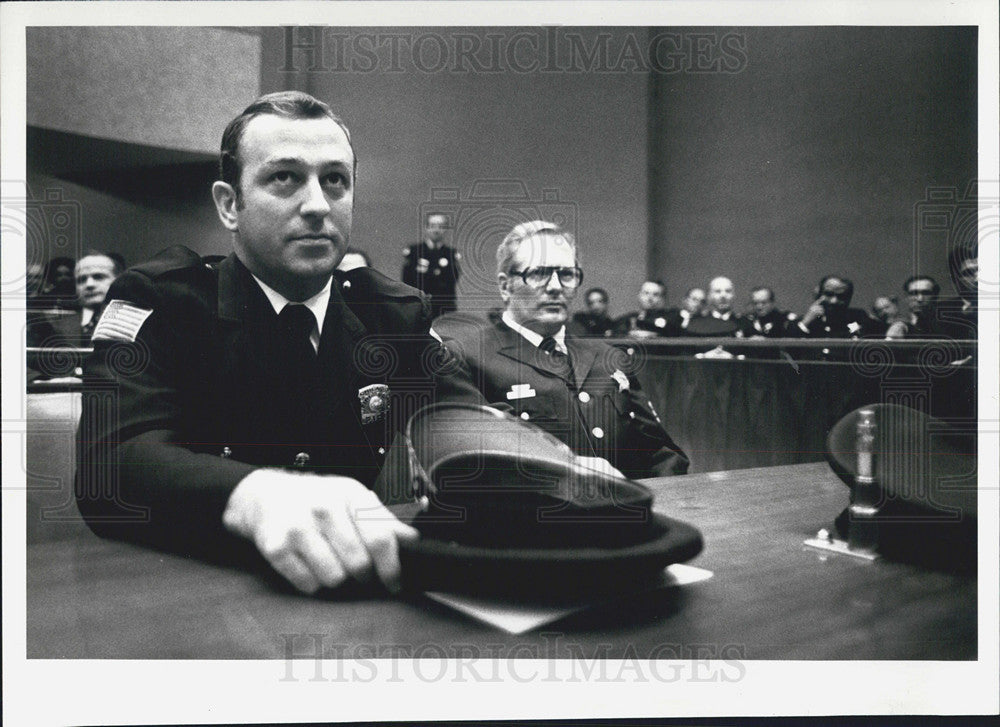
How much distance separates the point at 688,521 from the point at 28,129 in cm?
185

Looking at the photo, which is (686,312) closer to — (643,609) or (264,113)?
(643,609)

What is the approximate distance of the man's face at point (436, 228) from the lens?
1.78 m

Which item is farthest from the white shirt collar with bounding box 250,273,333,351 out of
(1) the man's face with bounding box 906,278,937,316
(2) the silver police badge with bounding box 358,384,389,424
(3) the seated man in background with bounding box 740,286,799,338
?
(1) the man's face with bounding box 906,278,937,316

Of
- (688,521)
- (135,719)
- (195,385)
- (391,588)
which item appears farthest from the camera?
(135,719)

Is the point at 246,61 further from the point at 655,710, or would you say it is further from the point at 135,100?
the point at 655,710

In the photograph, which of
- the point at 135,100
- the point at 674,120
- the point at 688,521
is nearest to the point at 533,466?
the point at 688,521

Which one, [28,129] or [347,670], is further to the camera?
[28,129]

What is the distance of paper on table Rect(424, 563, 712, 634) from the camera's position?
→ 4.45 feet

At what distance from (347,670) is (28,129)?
1551 millimetres

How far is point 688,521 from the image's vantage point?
1.54 meters

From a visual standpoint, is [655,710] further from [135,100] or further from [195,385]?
[135,100]

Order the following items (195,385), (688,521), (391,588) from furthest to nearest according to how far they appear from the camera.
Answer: (195,385) → (688,521) → (391,588)

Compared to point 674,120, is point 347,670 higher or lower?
lower

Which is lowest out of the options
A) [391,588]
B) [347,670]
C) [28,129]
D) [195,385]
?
[347,670]
